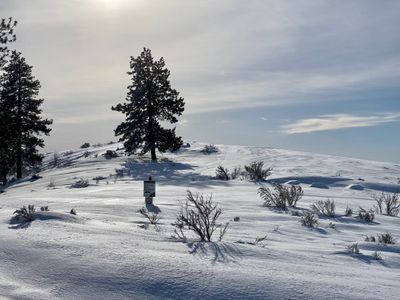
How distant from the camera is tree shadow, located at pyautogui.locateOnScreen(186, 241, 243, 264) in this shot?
4.25 metres

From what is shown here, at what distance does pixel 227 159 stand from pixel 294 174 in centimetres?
923

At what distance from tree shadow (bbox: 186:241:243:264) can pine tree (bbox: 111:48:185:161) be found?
82.0ft

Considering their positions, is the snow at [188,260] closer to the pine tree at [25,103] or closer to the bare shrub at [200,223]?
the bare shrub at [200,223]

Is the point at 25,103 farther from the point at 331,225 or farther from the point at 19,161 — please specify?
the point at 331,225

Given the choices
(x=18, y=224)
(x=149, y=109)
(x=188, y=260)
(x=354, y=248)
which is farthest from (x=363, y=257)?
(x=149, y=109)

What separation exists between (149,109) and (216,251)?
2619 centimetres

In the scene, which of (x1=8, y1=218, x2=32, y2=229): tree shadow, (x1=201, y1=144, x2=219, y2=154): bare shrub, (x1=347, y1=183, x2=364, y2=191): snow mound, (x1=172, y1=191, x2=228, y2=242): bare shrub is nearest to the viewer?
(x1=172, y1=191, x2=228, y2=242): bare shrub

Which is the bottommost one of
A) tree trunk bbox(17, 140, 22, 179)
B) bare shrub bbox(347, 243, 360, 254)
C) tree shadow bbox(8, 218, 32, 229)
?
bare shrub bbox(347, 243, 360, 254)

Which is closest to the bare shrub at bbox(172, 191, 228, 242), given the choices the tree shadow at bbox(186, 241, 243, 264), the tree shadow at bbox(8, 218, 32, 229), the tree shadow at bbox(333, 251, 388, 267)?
the tree shadow at bbox(186, 241, 243, 264)

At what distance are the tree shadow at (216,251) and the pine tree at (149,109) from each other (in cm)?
2500

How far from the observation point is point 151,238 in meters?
5.20

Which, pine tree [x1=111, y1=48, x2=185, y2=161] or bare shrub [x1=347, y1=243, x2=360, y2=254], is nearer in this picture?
bare shrub [x1=347, y1=243, x2=360, y2=254]

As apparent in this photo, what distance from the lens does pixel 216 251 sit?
4.58 metres

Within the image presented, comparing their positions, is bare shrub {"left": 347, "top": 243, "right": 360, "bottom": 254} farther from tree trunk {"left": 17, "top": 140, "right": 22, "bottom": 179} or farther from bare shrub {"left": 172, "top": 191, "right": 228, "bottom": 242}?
tree trunk {"left": 17, "top": 140, "right": 22, "bottom": 179}
